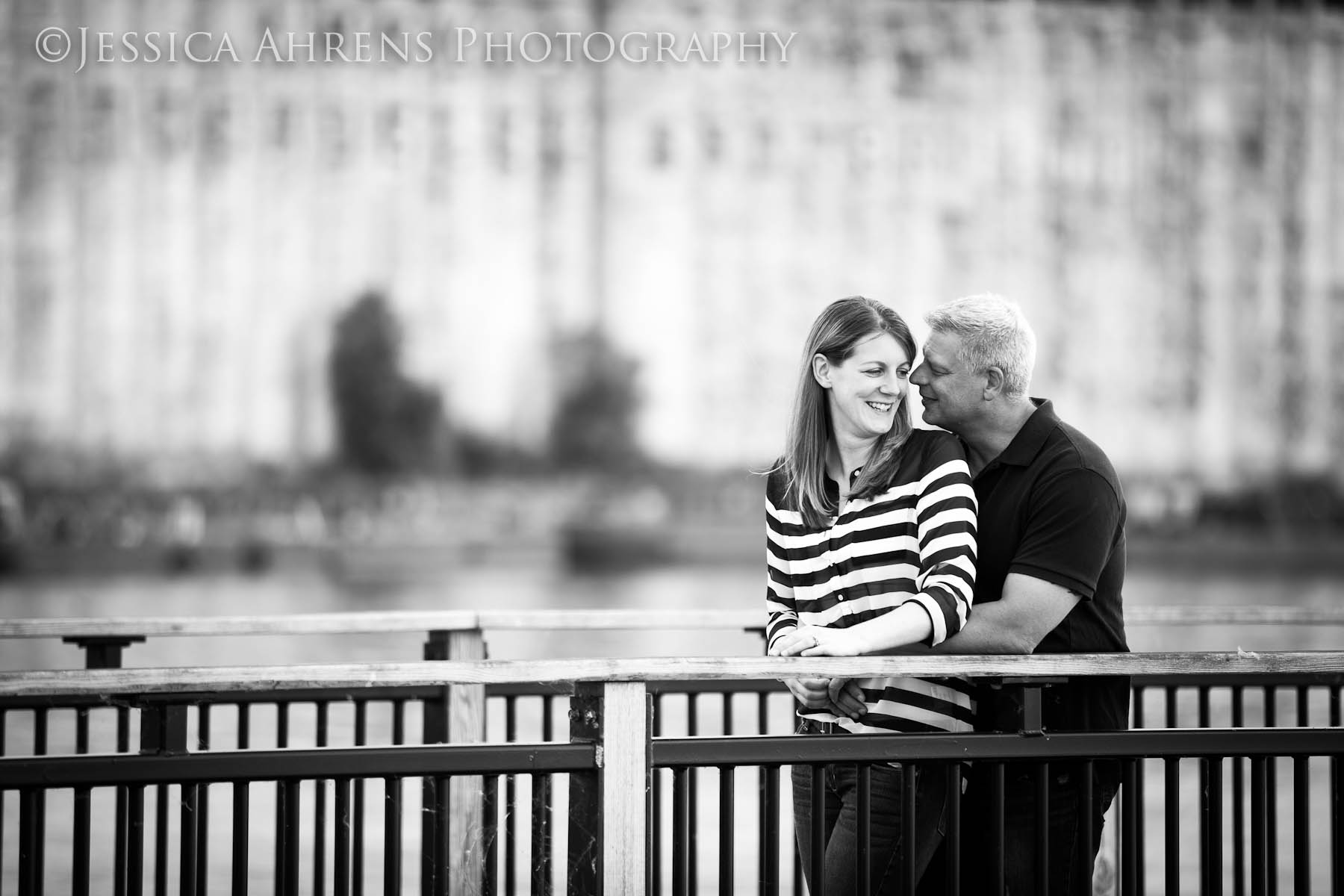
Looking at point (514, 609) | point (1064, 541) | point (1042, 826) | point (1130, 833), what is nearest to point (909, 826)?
point (1042, 826)

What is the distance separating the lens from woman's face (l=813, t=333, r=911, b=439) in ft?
8.85

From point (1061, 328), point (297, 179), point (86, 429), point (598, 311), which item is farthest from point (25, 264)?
point (1061, 328)

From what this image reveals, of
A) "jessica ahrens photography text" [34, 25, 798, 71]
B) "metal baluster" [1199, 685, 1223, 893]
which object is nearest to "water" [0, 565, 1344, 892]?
"metal baluster" [1199, 685, 1223, 893]

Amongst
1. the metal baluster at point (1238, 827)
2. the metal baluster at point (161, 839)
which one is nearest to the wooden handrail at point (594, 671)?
the metal baluster at point (161, 839)

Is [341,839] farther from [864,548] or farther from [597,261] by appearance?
[597,261]

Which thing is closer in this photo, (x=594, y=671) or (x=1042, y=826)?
(x=594, y=671)

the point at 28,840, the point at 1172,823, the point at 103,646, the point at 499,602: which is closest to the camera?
the point at 28,840

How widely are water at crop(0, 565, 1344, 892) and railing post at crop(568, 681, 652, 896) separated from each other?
0.61 m

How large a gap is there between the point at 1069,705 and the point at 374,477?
179 feet

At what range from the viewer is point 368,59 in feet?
188

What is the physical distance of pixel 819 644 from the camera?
2551 millimetres

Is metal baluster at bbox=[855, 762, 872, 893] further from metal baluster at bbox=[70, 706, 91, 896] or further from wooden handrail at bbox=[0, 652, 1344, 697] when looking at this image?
metal baluster at bbox=[70, 706, 91, 896]

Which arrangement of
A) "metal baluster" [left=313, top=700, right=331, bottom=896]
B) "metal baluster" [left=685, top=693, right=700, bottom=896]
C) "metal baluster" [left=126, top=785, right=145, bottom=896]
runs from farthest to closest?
"metal baluster" [left=313, top=700, right=331, bottom=896] → "metal baluster" [left=685, top=693, right=700, bottom=896] → "metal baluster" [left=126, top=785, right=145, bottom=896]

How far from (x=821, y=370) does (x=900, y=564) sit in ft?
1.34
